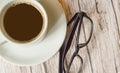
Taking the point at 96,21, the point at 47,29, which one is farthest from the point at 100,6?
the point at 47,29

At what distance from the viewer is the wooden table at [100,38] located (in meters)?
0.81

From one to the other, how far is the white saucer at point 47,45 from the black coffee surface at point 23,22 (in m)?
0.02

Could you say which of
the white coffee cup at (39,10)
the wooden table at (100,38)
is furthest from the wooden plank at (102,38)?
the white coffee cup at (39,10)

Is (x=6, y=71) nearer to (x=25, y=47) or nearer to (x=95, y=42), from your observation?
(x=25, y=47)

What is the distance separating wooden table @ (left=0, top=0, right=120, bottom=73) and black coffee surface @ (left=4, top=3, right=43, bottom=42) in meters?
0.07

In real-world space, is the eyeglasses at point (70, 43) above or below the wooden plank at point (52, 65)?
above

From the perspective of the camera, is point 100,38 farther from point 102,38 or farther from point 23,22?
point 23,22

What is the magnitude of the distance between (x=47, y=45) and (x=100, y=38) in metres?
0.12

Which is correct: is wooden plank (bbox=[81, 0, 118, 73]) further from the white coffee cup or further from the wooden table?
the white coffee cup

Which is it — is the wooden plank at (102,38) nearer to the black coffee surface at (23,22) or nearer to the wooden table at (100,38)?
the wooden table at (100,38)

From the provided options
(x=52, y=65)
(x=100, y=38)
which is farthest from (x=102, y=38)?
(x=52, y=65)

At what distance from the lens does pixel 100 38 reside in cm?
81

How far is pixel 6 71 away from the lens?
797mm

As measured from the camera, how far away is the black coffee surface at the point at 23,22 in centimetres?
76
